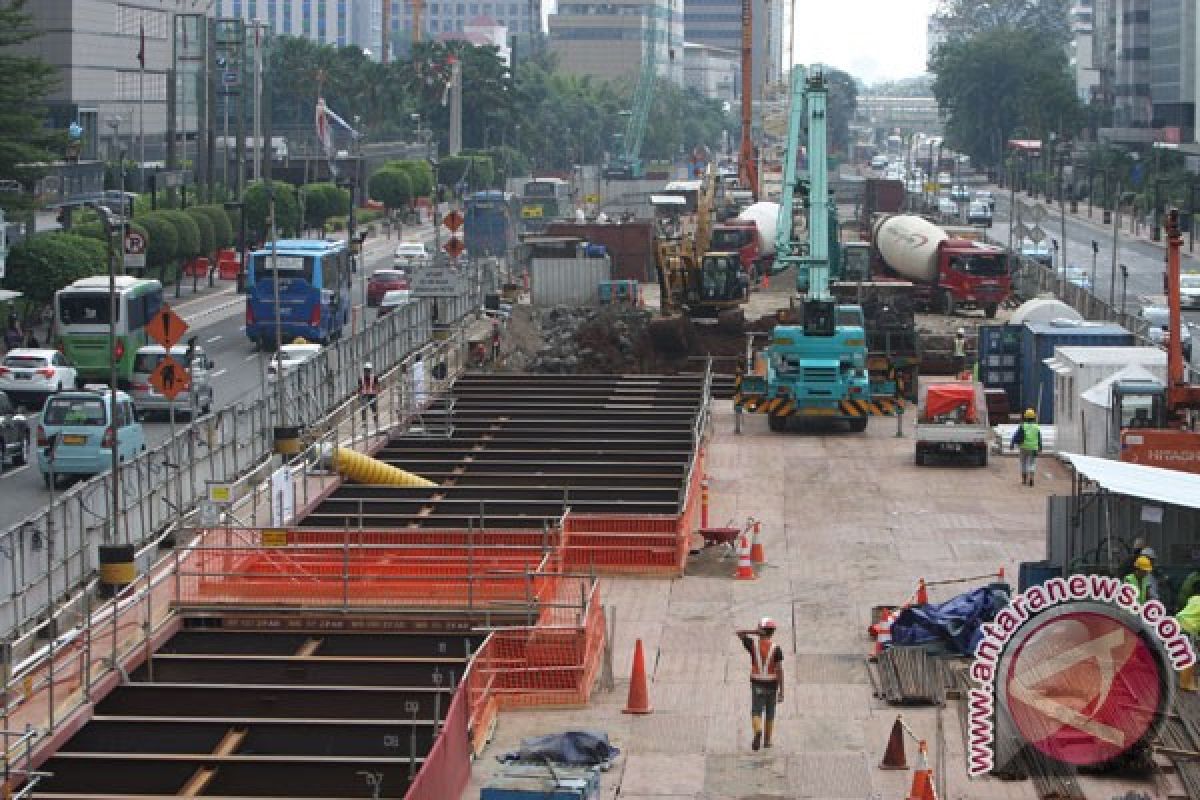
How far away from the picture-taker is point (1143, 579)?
2689 centimetres

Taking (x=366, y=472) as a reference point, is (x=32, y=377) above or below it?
above

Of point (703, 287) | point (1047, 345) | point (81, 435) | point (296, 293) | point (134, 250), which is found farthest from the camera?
point (703, 287)

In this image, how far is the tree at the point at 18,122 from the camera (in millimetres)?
72812

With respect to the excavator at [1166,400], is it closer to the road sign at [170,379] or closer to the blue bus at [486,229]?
the road sign at [170,379]

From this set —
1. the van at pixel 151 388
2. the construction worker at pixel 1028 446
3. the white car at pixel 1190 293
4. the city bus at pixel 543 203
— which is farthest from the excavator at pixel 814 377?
the city bus at pixel 543 203

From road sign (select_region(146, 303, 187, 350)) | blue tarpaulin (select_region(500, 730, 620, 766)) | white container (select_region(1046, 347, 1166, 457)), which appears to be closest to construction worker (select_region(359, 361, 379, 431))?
road sign (select_region(146, 303, 187, 350))

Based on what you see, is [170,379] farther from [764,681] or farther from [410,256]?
[410,256]

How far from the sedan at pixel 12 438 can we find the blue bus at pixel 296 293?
57.4 feet

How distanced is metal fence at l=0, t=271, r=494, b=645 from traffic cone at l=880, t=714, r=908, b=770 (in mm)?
9932

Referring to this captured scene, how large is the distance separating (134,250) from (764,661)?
45.1 meters

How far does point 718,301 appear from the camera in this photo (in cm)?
7256

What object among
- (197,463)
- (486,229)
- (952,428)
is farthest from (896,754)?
(486,229)

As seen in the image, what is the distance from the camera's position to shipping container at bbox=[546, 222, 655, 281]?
92312 mm

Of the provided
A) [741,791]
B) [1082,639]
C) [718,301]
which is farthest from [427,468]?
[718,301]
